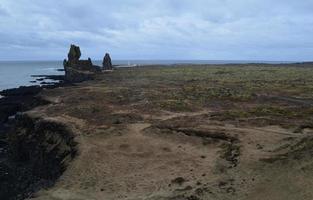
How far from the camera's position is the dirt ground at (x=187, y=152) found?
1770 centimetres

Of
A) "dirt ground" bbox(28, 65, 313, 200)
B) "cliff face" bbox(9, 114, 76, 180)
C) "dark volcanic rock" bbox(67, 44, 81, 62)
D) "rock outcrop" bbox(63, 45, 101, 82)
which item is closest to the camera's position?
"dirt ground" bbox(28, 65, 313, 200)

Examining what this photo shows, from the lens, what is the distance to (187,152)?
74.4ft

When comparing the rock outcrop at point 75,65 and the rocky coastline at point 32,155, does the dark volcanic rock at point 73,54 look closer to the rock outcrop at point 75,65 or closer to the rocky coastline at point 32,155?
the rock outcrop at point 75,65

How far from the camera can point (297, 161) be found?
18297 mm

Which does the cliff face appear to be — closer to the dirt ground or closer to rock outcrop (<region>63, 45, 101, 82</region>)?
the dirt ground

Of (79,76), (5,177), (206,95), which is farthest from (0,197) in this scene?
(79,76)

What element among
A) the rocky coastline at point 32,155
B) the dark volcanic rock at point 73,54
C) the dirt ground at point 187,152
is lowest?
the rocky coastline at point 32,155

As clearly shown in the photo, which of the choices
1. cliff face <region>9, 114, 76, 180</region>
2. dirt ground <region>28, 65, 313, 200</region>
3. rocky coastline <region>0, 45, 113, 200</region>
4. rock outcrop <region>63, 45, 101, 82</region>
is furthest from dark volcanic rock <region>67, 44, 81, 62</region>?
cliff face <region>9, 114, 76, 180</region>

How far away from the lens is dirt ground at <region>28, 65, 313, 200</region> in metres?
17.7

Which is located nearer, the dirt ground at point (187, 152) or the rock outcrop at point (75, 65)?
the dirt ground at point (187, 152)

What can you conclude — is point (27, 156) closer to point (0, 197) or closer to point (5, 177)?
point (5, 177)

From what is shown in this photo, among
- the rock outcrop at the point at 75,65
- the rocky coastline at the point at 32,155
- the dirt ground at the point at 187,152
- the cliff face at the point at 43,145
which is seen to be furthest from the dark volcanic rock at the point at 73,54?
the cliff face at the point at 43,145

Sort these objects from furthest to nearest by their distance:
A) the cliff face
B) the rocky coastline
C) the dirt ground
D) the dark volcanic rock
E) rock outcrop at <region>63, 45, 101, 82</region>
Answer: the dark volcanic rock → rock outcrop at <region>63, 45, 101, 82</region> → the cliff face → the rocky coastline → the dirt ground

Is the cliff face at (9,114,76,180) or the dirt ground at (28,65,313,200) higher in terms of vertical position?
the dirt ground at (28,65,313,200)
